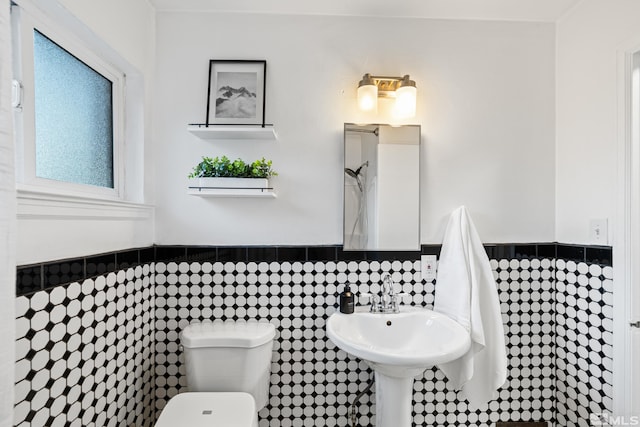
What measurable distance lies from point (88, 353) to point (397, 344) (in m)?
1.23

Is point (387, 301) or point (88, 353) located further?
point (387, 301)

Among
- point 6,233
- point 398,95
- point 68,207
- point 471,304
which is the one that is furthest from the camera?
point 398,95

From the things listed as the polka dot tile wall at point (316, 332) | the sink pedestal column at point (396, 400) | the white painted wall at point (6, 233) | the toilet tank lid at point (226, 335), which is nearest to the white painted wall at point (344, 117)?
the polka dot tile wall at point (316, 332)

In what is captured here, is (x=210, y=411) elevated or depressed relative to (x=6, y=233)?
depressed

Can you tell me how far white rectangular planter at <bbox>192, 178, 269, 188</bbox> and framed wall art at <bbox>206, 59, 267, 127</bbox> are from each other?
11.6 inches

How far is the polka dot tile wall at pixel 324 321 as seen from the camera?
155 centimetres

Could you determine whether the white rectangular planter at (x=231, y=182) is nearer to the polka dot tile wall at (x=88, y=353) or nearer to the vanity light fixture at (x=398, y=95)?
the polka dot tile wall at (x=88, y=353)

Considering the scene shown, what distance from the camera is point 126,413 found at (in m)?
1.47

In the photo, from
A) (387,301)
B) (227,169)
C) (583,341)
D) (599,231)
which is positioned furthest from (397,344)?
(227,169)

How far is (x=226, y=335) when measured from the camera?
149cm

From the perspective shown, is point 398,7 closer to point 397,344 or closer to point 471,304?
point 471,304

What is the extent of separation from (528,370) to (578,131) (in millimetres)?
1207

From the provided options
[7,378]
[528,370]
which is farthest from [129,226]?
[528,370]

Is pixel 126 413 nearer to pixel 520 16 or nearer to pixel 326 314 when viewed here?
pixel 326 314
